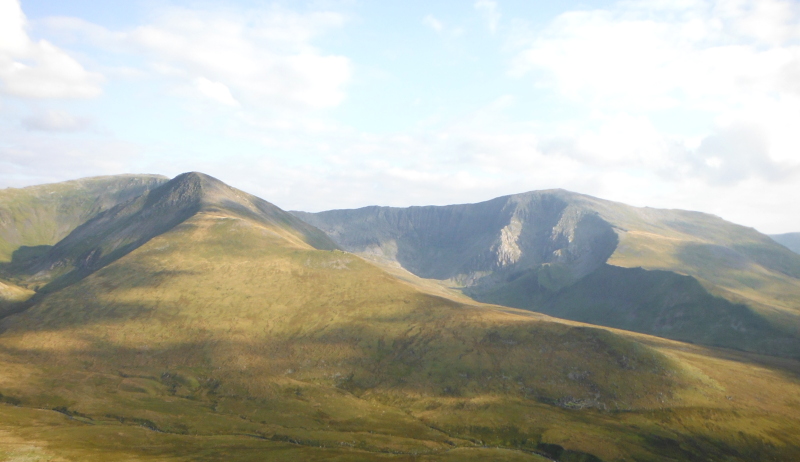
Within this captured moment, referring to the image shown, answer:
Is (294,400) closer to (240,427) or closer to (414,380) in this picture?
(240,427)

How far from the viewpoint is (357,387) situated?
5846 inches

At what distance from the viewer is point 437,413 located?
430 ft

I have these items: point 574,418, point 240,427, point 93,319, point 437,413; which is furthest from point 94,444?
point 574,418

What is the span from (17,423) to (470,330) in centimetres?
13212

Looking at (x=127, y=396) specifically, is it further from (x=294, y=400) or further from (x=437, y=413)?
(x=437, y=413)

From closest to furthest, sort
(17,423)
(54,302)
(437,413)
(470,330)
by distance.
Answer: (17,423) → (437,413) → (470,330) → (54,302)

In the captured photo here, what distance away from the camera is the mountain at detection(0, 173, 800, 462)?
359 feet

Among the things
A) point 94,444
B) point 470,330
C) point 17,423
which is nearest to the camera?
point 94,444

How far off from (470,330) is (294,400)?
68882mm

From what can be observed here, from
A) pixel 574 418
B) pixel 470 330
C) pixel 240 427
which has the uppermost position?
pixel 470 330

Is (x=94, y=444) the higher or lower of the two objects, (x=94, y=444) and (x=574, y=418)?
the lower

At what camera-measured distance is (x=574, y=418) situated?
409 feet

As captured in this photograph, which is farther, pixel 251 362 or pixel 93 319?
pixel 93 319

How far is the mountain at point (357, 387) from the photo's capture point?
4304 inches
